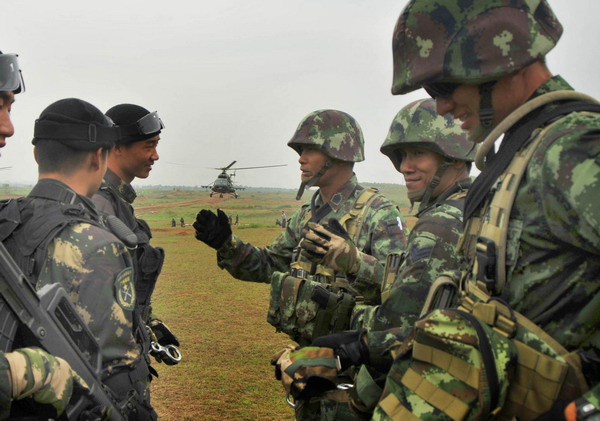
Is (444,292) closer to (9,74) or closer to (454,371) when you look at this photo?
(454,371)

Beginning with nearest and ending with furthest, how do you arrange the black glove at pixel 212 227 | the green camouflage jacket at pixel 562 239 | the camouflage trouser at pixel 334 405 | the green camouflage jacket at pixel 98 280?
the green camouflage jacket at pixel 562 239 < the green camouflage jacket at pixel 98 280 < the camouflage trouser at pixel 334 405 < the black glove at pixel 212 227

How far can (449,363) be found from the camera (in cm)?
168

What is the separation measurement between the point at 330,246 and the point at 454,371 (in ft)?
6.62

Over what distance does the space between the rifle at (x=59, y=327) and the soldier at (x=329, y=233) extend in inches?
70.9

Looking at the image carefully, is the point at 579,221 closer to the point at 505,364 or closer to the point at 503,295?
the point at 503,295

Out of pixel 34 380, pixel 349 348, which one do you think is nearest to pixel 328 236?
pixel 349 348

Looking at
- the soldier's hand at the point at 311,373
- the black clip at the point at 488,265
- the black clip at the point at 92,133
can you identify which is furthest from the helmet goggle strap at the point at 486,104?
the black clip at the point at 92,133

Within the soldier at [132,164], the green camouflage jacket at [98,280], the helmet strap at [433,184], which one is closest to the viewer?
the green camouflage jacket at [98,280]

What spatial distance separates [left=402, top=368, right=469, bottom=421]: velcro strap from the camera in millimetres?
1627

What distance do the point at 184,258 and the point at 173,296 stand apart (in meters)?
7.59

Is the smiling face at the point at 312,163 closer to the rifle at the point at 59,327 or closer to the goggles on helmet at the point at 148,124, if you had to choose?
the goggles on helmet at the point at 148,124

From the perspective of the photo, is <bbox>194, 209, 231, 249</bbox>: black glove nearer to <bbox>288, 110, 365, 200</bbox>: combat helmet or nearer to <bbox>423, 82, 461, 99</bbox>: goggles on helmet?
<bbox>288, 110, 365, 200</bbox>: combat helmet

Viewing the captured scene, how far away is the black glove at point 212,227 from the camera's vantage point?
4695 millimetres

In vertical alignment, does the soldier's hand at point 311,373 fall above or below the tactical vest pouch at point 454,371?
below
